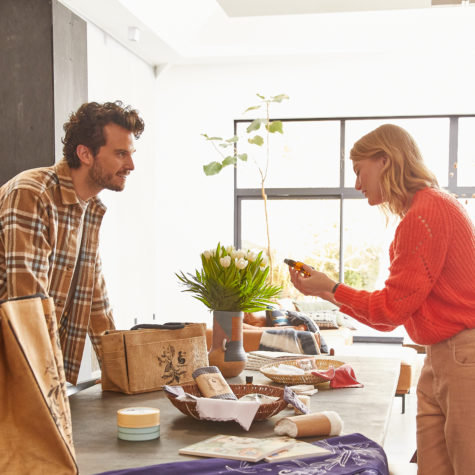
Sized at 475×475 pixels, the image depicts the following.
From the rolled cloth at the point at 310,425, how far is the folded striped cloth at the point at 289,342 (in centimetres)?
124

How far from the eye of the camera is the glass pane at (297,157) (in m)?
8.50

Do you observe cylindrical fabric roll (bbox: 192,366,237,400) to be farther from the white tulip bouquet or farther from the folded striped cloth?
the folded striped cloth

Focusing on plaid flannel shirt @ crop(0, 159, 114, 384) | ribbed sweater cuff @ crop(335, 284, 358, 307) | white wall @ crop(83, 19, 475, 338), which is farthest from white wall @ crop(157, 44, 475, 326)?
ribbed sweater cuff @ crop(335, 284, 358, 307)

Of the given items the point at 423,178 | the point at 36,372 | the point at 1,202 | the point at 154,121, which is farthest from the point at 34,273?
the point at 154,121

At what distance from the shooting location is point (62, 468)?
1.00m

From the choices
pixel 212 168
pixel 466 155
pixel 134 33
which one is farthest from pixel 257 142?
pixel 466 155

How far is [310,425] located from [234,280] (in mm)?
819

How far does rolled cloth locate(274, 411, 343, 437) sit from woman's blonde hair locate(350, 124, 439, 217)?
650 mm

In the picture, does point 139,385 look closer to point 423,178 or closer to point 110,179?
point 110,179

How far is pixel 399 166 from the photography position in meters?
1.83

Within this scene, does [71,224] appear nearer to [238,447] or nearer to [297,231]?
[238,447]

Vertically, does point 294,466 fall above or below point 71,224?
below

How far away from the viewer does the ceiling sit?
7.17 meters

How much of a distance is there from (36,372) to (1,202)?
3.80ft
